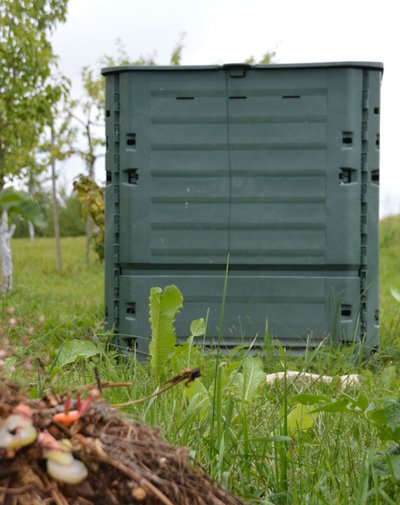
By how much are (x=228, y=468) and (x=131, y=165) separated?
99.4 inches

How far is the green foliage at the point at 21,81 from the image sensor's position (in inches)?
321

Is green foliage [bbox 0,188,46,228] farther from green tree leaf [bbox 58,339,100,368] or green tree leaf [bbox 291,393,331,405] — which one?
green tree leaf [bbox 58,339,100,368]

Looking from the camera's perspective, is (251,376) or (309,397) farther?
→ (251,376)

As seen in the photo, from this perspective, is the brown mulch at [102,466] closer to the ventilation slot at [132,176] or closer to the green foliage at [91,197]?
the ventilation slot at [132,176]

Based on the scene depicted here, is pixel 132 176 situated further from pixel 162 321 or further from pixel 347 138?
pixel 162 321

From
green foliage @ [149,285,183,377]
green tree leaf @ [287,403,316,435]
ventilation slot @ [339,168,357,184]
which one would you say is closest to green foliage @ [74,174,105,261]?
ventilation slot @ [339,168,357,184]

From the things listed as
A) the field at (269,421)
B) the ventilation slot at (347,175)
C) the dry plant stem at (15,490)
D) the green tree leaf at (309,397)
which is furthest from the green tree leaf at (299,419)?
the ventilation slot at (347,175)

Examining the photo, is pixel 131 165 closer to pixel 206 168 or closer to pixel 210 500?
pixel 206 168

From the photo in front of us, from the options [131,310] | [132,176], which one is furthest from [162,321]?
[132,176]

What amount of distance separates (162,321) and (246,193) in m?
1.58

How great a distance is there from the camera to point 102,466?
3.29 feet

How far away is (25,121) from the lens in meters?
8.58

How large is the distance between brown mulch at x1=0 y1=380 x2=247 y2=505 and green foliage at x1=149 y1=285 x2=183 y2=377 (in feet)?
4.66

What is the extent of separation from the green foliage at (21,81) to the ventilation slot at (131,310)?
4392mm
